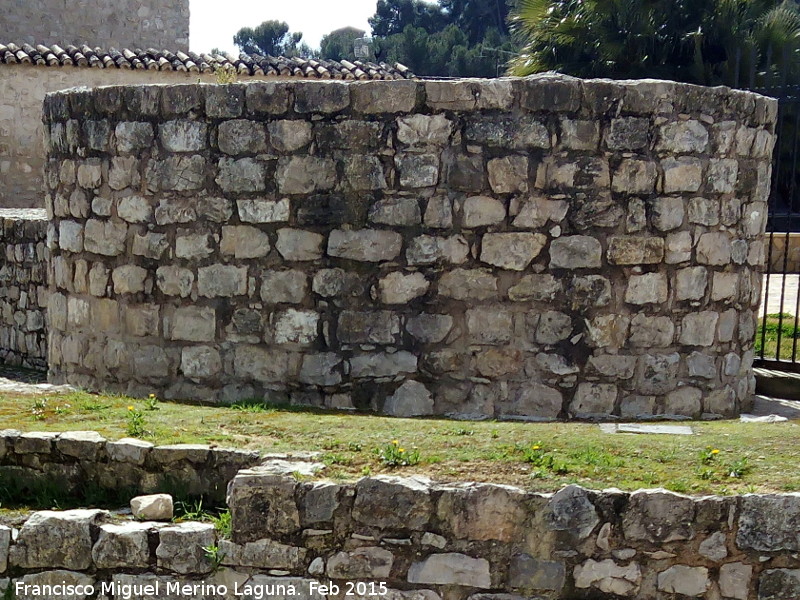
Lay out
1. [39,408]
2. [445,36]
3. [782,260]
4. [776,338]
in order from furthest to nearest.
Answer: [445,36] → [782,260] → [776,338] → [39,408]

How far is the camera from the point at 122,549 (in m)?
4.34

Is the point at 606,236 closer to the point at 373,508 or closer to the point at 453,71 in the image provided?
the point at 373,508

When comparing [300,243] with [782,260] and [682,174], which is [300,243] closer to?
[682,174]

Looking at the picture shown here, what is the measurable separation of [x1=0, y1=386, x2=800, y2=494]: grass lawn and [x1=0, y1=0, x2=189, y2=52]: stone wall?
14239mm

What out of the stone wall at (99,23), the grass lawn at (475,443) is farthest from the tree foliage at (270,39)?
the grass lawn at (475,443)

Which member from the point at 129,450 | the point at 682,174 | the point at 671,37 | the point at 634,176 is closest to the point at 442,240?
the point at 634,176

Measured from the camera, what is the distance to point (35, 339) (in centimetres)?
1073

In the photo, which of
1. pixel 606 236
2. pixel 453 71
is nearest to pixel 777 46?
pixel 606 236

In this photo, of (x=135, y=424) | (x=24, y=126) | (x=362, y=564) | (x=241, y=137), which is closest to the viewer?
(x=362, y=564)

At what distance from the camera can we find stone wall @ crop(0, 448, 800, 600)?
13.4 feet

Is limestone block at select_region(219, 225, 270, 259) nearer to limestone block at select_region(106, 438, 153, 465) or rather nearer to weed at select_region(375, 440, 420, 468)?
limestone block at select_region(106, 438, 153, 465)

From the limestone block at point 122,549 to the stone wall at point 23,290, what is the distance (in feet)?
21.3

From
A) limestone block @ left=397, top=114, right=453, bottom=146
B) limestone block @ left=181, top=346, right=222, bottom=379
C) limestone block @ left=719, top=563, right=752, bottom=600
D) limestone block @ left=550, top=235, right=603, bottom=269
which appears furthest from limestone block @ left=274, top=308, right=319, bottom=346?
limestone block @ left=719, top=563, right=752, bottom=600

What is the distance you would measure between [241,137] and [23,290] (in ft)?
17.6
